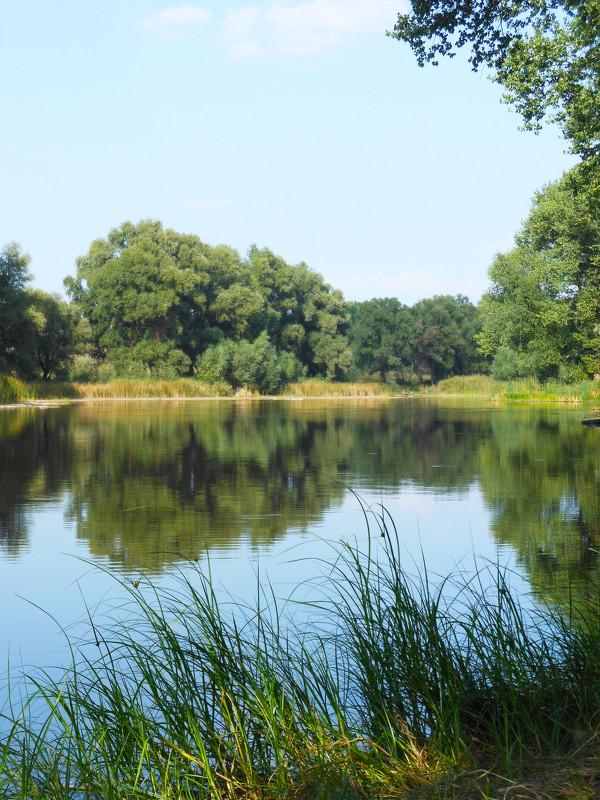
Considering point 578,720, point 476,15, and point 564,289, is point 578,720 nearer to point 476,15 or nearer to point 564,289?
point 476,15

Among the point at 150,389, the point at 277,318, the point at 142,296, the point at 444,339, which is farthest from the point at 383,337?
the point at 150,389

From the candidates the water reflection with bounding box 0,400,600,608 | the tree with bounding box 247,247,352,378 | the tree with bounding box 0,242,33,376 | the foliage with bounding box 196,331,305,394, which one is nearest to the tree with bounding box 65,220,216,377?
the foliage with bounding box 196,331,305,394

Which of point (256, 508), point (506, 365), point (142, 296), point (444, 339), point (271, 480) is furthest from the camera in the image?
point (444, 339)

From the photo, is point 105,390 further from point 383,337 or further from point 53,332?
point 383,337

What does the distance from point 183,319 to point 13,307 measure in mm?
28129

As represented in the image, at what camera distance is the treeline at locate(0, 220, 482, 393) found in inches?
2397

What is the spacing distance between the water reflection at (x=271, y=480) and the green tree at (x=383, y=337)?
69.8 meters

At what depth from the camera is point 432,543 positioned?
9344 millimetres

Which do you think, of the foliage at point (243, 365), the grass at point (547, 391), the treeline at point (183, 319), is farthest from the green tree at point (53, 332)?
the grass at point (547, 391)

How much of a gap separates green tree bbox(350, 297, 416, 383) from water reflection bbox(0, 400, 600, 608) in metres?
69.8

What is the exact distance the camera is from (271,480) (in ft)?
49.8

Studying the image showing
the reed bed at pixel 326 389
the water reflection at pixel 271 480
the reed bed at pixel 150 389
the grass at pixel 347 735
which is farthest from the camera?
the reed bed at pixel 326 389

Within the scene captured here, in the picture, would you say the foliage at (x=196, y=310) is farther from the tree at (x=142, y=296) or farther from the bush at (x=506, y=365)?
the bush at (x=506, y=365)

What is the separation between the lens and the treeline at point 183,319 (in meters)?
60.9
